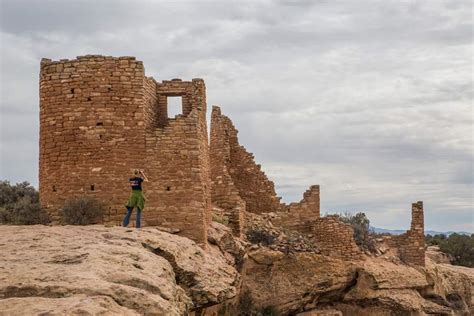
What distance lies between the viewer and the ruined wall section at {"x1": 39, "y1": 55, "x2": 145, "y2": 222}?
1714 cm

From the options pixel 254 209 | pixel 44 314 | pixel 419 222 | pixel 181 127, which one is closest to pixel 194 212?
pixel 181 127

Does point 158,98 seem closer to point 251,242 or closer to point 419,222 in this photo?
point 251,242

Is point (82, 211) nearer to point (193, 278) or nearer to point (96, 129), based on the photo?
point (96, 129)

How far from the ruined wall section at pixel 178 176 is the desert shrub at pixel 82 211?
3.78ft

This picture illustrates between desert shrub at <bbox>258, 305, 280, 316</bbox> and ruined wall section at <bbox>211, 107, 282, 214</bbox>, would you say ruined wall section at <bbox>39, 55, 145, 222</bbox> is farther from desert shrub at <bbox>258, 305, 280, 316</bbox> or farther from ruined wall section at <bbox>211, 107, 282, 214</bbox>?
ruined wall section at <bbox>211, 107, 282, 214</bbox>

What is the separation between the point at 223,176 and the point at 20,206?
6716mm

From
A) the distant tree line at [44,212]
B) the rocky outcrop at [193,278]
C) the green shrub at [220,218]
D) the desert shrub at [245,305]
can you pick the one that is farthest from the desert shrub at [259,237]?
the distant tree line at [44,212]

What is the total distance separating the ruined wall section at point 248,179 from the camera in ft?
78.8

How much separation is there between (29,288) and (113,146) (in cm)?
824

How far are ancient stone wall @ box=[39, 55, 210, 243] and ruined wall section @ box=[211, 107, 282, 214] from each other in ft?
21.4

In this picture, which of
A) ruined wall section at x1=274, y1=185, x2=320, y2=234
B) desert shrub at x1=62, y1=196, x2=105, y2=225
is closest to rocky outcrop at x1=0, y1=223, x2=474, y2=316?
ruined wall section at x1=274, y1=185, x2=320, y2=234

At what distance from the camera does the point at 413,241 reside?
25.3 m

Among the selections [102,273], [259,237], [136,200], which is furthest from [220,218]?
[102,273]

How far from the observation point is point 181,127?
17641 millimetres
